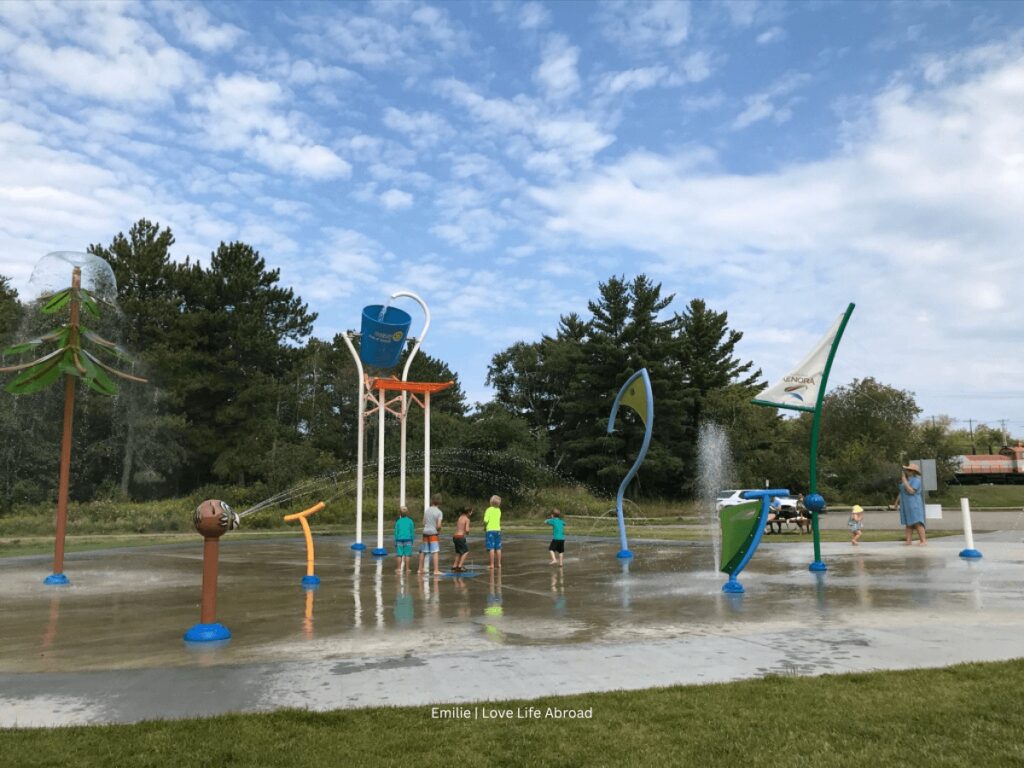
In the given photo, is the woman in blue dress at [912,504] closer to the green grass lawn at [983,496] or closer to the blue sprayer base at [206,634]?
the blue sprayer base at [206,634]

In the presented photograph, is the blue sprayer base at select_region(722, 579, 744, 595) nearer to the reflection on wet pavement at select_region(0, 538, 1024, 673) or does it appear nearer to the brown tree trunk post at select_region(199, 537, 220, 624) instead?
the reflection on wet pavement at select_region(0, 538, 1024, 673)

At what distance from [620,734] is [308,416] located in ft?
196

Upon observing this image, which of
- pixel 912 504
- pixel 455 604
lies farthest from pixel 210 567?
pixel 912 504

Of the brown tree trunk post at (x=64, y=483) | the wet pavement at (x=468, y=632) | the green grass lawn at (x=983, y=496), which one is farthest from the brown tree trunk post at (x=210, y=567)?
the green grass lawn at (x=983, y=496)

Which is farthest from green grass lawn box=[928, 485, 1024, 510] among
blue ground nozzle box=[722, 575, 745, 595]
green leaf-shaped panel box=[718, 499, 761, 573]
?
blue ground nozzle box=[722, 575, 745, 595]

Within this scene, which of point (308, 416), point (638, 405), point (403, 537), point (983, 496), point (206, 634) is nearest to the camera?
point (206, 634)

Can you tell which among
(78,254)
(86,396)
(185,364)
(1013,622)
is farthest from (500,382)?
(1013,622)

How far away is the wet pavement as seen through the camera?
20.1 feet

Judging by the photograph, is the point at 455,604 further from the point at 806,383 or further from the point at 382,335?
the point at 382,335

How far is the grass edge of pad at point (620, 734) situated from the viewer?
4.45 meters

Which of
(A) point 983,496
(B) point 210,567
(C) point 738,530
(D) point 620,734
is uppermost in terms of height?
(C) point 738,530

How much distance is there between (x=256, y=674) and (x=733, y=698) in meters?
4.09

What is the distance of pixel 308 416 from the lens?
61.8 meters

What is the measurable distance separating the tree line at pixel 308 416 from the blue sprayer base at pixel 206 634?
34.2 metres
